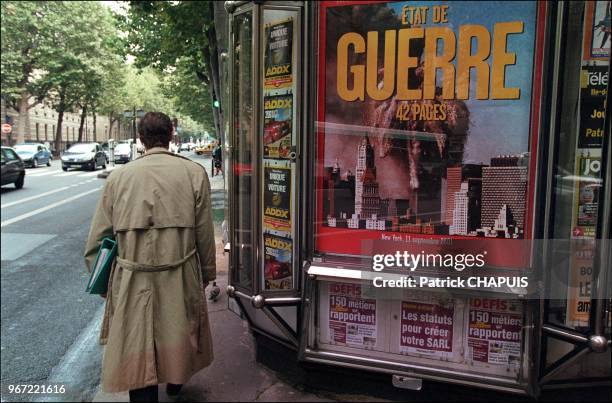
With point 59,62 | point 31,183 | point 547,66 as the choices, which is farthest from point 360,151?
point 59,62

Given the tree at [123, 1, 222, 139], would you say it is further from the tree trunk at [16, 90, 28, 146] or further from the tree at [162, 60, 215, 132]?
the tree trunk at [16, 90, 28, 146]

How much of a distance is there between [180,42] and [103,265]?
1040 centimetres

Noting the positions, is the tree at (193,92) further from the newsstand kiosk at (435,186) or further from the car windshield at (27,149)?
the car windshield at (27,149)

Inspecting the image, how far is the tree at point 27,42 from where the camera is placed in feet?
108

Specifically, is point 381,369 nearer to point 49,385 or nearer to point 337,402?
point 337,402

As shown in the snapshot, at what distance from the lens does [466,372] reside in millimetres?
2781

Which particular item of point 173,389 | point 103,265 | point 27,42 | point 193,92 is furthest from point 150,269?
point 27,42

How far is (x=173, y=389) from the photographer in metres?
3.13

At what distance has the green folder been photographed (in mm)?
2723

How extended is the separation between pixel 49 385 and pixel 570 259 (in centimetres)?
375

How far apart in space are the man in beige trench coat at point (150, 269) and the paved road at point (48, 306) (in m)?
0.92

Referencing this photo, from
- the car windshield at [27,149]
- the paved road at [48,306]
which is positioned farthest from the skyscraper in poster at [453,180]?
the car windshield at [27,149]

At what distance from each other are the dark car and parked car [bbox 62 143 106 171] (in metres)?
9.32
